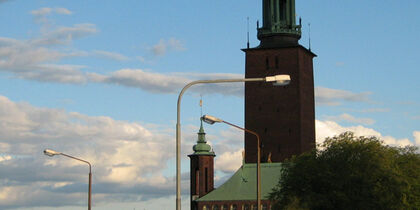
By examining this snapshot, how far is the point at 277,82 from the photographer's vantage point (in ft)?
135

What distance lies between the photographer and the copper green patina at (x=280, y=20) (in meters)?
122

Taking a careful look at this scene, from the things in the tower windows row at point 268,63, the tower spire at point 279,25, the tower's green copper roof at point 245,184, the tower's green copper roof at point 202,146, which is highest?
the tower spire at point 279,25

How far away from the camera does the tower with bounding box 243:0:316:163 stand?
121 meters

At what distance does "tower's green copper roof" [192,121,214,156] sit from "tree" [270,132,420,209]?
120 ft

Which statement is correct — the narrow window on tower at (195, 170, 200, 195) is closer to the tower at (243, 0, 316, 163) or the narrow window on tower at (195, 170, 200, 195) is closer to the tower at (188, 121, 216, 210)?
the tower at (188, 121, 216, 210)

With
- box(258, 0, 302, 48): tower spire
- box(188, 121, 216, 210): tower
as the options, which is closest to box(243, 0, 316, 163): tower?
box(258, 0, 302, 48): tower spire

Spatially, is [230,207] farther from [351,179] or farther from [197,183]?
[351,179]

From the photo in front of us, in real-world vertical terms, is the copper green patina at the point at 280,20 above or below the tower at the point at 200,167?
above

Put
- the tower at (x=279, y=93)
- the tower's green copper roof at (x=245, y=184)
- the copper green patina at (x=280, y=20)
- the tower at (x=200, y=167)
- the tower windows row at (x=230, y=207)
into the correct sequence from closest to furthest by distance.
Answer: the tower at (x=279, y=93) → the copper green patina at (x=280, y=20) → the tower windows row at (x=230, y=207) → the tower's green copper roof at (x=245, y=184) → the tower at (x=200, y=167)

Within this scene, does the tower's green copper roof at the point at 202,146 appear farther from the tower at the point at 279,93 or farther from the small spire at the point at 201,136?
the tower at the point at 279,93

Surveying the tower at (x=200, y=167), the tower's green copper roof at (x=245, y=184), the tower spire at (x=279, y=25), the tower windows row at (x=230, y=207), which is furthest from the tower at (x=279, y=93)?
the tower windows row at (x=230, y=207)

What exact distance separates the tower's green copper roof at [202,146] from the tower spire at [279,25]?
13290 millimetres

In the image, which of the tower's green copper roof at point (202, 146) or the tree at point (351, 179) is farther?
the tower's green copper roof at point (202, 146)

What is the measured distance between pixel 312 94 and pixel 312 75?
2419mm
